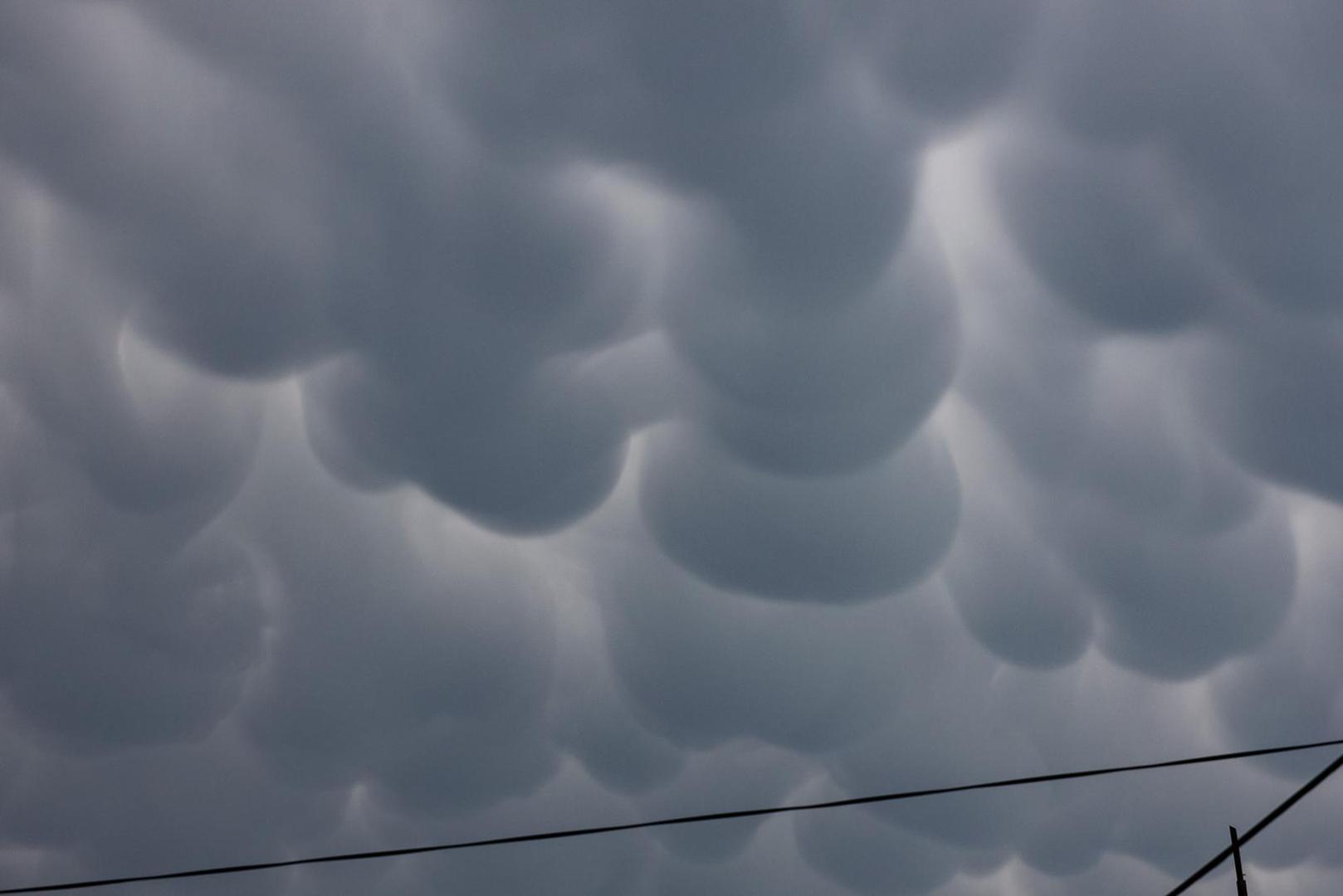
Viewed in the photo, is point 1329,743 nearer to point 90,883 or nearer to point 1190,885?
point 1190,885

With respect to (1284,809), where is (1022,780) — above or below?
above

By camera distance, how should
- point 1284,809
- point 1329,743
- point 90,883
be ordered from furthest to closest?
point 90,883 → point 1329,743 → point 1284,809

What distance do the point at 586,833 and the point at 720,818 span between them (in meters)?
3.52

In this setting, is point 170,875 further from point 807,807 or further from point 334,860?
point 807,807

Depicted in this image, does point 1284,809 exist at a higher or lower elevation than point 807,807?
lower

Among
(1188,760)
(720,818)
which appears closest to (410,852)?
(720,818)

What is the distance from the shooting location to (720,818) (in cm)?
3497

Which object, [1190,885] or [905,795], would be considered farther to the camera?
[1190,885]

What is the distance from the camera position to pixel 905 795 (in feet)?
115

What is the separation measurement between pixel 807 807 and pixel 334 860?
1271 cm

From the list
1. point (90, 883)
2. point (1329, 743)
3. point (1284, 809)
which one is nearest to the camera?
point (1284, 809)

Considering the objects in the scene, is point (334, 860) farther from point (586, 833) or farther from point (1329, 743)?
point (1329, 743)

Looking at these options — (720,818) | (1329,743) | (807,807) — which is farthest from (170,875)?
(1329,743)

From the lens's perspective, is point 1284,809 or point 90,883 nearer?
point 1284,809
